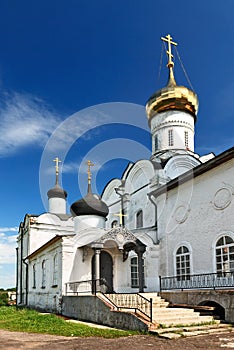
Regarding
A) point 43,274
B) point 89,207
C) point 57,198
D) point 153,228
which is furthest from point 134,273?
point 57,198

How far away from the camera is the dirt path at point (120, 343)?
7.20 meters

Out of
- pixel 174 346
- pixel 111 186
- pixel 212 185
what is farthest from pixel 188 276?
pixel 111 186

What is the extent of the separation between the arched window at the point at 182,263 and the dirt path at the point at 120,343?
18.7ft

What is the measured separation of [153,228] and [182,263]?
274cm

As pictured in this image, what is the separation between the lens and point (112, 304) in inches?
432

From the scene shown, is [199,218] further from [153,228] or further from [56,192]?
[56,192]

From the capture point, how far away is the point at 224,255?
12648 millimetres

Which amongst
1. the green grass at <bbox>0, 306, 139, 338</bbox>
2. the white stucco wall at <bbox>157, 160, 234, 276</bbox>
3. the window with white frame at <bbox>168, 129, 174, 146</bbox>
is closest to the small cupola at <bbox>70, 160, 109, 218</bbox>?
the white stucco wall at <bbox>157, 160, 234, 276</bbox>

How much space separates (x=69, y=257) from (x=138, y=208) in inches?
233

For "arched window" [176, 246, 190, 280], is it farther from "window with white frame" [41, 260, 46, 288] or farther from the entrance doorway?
"window with white frame" [41, 260, 46, 288]

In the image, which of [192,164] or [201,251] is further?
[192,164]

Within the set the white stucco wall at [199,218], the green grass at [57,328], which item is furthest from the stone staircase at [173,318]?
the white stucco wall at [199,218]

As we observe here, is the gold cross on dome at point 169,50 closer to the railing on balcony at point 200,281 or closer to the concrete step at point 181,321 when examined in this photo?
the railing on balcony at point 200,281

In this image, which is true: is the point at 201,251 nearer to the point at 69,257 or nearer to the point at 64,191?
the point at 69,257
